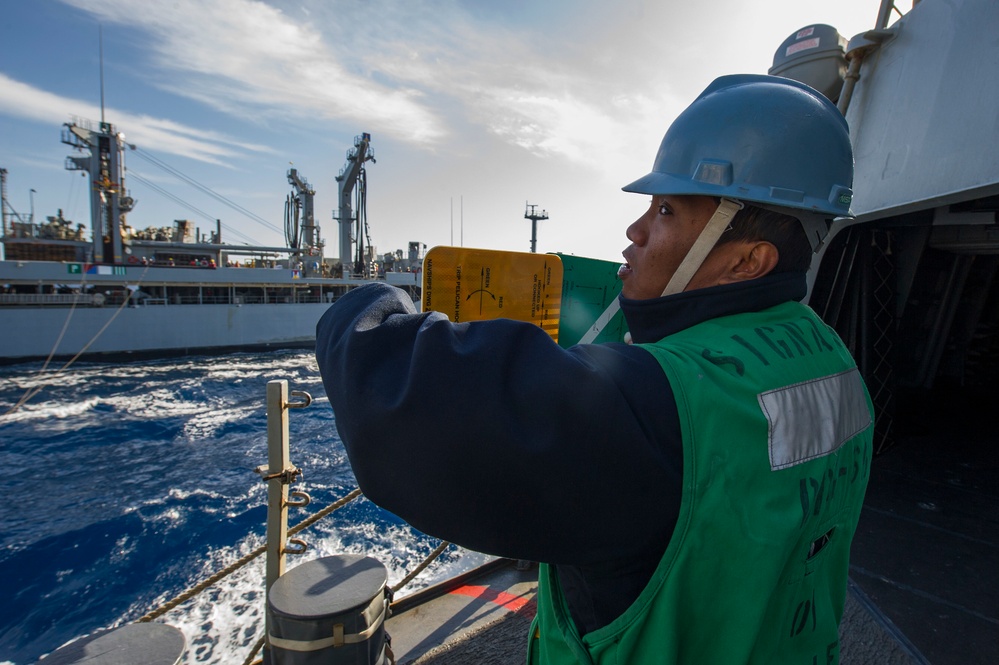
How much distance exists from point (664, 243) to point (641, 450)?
532 mm

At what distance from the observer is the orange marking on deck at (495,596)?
336 cm

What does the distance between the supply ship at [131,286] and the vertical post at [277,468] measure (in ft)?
80.1

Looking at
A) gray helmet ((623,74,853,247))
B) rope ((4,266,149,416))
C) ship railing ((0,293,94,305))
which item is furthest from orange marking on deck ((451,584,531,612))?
ship railing ((0,293,94,305))

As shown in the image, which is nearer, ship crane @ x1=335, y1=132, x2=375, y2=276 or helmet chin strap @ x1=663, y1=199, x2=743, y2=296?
helmet chin strap @ x1=663, y1=199, x2=743, y2=296

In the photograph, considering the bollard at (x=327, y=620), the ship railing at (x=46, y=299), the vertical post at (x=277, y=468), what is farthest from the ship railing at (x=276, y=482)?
the ship railing at (x=46, y=299)

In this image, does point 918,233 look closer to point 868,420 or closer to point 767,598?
point 868,420

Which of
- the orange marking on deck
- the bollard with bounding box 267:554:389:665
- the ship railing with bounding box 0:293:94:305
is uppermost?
the bollard with bounding box 267:554:389:665

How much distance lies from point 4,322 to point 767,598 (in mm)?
29203

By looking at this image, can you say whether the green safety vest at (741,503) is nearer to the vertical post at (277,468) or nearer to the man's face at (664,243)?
the man's face at (664,243)

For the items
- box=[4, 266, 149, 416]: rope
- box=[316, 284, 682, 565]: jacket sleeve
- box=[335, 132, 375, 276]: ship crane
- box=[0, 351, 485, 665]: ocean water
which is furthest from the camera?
box=[335, 132, 375, 276]: ship crane

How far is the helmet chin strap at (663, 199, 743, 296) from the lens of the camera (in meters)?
1.01

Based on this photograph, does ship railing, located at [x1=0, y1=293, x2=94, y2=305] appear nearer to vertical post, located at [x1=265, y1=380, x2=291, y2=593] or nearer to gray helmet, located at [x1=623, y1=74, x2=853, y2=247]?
vertical post, located at [x1=265, y1=380, x2=291, y2=593]

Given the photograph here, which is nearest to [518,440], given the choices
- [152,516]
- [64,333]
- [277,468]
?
[277,468]

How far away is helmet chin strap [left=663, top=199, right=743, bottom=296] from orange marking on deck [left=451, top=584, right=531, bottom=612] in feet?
9.78
